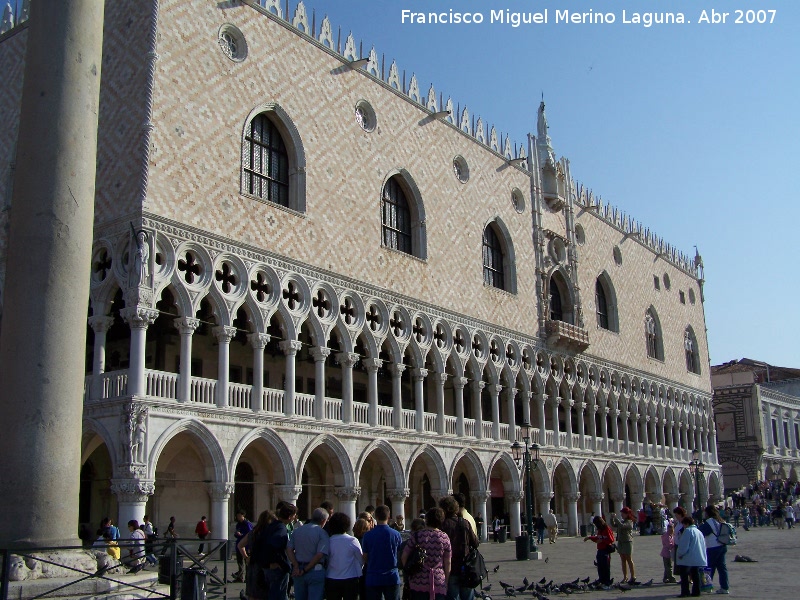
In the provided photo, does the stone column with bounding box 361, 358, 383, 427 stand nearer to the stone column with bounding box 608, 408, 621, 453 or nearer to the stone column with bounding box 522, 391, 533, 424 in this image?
the stone column with bounding box 522, 391, 533, 424

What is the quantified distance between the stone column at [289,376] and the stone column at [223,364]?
5.07 ft

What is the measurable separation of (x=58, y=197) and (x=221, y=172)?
9390 millimetres

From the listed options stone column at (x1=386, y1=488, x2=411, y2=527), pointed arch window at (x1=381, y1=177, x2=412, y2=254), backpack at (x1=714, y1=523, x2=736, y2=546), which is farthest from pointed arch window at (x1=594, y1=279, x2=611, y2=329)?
backpack at (x1=714, y1=523, x2=736, y2=546)

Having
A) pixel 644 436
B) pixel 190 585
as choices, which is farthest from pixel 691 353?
pixel 190 585

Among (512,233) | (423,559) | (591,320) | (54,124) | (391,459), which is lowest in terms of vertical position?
(423,559)

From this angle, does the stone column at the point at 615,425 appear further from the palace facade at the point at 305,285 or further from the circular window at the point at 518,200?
the circular window at the point at 518,200

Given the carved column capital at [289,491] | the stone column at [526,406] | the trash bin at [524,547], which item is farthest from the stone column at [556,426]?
the carved column capital at [289,491]

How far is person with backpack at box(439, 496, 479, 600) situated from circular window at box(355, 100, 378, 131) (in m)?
15.4

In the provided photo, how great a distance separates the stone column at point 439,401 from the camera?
898 inches

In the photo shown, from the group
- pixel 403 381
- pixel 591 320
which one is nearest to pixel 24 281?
pixel 403 381

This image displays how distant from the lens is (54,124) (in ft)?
28.0

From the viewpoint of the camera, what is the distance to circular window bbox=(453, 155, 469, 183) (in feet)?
84.0

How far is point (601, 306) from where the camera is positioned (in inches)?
1318

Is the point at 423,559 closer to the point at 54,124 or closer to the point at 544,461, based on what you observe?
the point at 54,124
